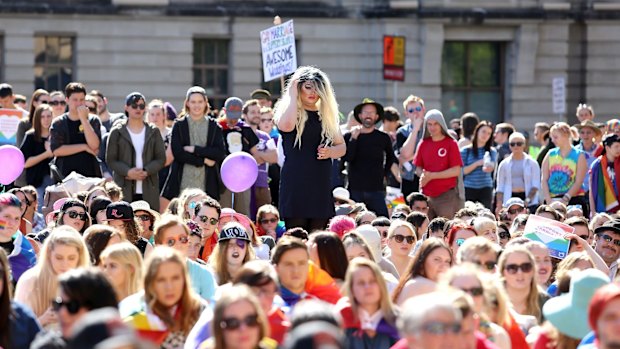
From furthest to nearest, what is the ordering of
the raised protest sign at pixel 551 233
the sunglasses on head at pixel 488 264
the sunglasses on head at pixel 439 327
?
the raised protest sign at pixel 551 233 < the sunglasses on head at pixel 488 264 < the sunglasses on head at pixel 439 327

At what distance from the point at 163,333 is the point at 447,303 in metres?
2.53

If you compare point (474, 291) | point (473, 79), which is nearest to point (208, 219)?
point (474, 291)

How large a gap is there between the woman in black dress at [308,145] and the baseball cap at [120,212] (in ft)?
4.51

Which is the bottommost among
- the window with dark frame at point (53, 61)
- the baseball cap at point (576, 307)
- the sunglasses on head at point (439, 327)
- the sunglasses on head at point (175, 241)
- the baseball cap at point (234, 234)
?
the baseball cap at point (576, 307)

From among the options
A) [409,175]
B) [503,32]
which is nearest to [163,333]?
[409,175]

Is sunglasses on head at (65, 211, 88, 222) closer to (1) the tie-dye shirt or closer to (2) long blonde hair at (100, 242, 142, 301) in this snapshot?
(2) long blonde hair at (100, 242, 142, 301)

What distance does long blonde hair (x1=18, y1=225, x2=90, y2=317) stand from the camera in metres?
9.53

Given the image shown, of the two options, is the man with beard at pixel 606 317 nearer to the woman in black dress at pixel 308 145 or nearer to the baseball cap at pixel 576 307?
the baseball cap at pixel 576 307

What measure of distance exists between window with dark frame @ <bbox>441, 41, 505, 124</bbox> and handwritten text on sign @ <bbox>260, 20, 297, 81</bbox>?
1745 cm

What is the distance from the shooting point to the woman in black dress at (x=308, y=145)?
1260 cm

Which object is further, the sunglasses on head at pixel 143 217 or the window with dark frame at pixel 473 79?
the window with dark frame at pixel 473 79

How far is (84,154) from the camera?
17047mm

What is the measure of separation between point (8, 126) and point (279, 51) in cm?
354

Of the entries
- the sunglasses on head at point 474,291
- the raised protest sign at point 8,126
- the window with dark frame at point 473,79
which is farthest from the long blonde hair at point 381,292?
the window with dark frame at point 473,79
